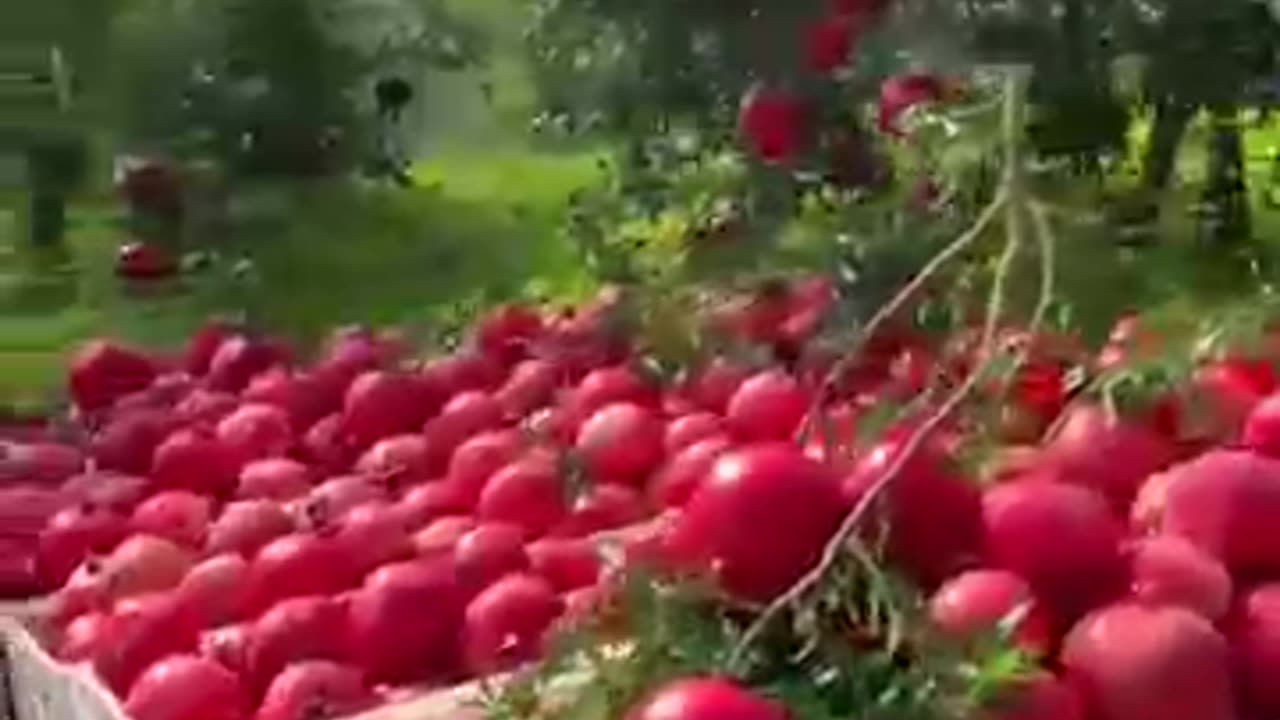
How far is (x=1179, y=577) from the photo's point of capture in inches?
64.7

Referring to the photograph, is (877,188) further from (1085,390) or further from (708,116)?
(1085,390)

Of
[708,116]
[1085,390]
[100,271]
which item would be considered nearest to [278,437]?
[1085,390]

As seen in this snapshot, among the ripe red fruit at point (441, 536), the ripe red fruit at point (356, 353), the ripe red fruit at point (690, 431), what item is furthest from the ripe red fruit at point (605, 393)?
the ripe red fruit at point (356, 353)

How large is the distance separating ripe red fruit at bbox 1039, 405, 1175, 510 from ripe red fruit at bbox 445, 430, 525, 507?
0.97 m

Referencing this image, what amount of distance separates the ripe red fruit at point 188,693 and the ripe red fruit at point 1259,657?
3.37ft

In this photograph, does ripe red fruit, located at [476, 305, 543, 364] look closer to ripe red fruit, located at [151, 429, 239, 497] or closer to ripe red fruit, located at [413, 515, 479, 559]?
ripe red fruit, located at [151, 429, 239, 497]

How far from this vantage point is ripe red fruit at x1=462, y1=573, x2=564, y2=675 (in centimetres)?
221

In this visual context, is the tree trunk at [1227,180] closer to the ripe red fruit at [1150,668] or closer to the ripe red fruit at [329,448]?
the ripe red fruit at [329,448]

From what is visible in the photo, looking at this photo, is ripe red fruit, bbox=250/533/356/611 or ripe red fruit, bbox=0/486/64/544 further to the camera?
ripe red fruit, bbox=0/486/64/544

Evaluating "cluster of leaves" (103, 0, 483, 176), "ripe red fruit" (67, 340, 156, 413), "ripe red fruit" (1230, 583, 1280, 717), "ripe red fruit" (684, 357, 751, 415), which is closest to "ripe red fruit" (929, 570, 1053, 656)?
"ripe red fruit" (1230, 583, 1280, 717)

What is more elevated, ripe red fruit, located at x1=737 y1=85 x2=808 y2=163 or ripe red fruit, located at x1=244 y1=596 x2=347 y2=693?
ripe red fruit, located at x1=244 y1=596 x2=347 y2=693

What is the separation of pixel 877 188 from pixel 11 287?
5.54 ft

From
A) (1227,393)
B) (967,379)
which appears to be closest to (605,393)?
(1227,393)

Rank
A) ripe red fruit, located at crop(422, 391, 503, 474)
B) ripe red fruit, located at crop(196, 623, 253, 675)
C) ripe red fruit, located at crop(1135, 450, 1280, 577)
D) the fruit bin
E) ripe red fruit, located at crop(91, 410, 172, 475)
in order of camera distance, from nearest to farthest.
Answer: ripe red fruit, located at crop(1135, 450, 1280, 577)
the fruit bin
ripe red fruit, located at crop(196, 623, 253, 675)
ripe red fruit, located at crop(422, 391, 503, 474)
ripe red fruit, located at crop(91, 410, 172, 475)
